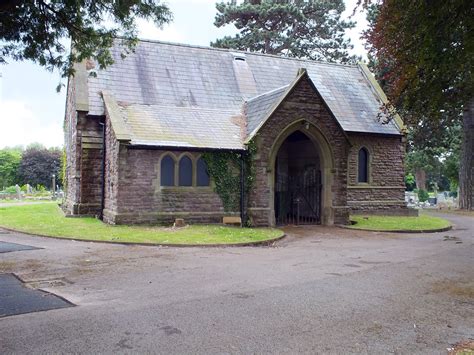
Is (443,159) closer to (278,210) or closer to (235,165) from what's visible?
(278,210)

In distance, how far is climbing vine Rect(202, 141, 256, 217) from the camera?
775 inches

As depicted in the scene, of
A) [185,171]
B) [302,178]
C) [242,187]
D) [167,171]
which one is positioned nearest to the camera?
[167,171]

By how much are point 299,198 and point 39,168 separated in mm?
60131

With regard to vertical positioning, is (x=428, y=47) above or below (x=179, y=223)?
above

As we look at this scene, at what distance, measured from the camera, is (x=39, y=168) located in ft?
243

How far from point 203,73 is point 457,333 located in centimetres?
2137

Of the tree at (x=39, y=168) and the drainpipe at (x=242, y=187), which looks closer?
the drainpipe at (x=242, y=187)

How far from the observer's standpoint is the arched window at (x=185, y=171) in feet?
64.2

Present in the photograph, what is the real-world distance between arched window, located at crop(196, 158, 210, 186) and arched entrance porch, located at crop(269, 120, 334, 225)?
8.73 ft

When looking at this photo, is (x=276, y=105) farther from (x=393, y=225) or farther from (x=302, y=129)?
(x=393, y=225)

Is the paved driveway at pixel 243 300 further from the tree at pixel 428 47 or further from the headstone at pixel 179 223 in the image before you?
the headstone at pixel 179 223

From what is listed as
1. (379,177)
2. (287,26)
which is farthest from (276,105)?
(287,26)

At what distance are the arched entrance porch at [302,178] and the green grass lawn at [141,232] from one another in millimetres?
3184

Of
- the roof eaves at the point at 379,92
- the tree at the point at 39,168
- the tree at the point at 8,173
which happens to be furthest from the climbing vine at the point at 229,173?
the tree at the point at 8,173
